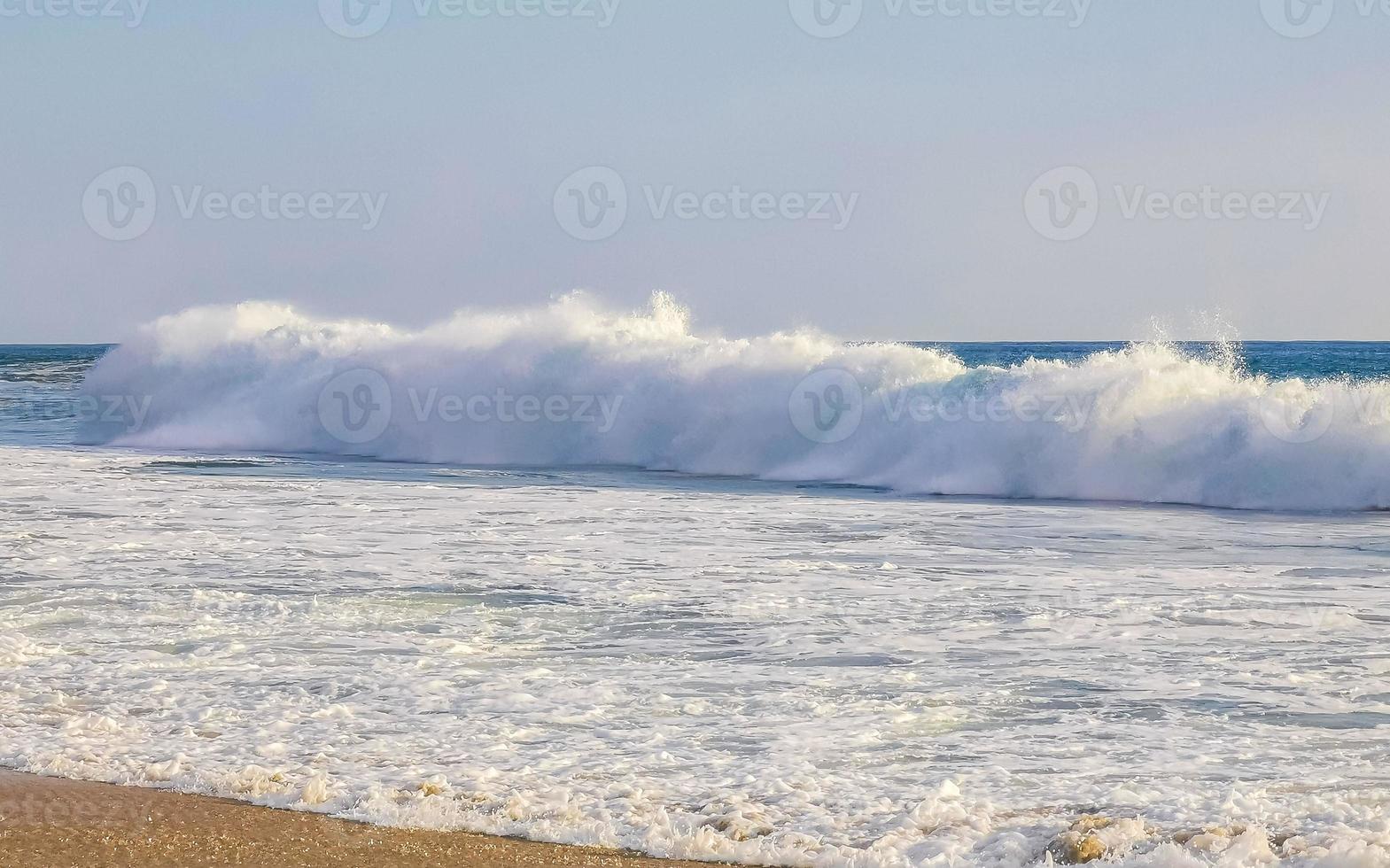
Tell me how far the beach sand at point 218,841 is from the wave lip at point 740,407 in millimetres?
11996

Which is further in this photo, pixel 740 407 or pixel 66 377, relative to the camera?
pixel 66 377

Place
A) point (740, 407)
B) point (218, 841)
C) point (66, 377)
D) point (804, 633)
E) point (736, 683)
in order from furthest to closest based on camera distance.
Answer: point (66, 377), point (740, 407), point (804, 633), point (736, 683), point (218, 841)

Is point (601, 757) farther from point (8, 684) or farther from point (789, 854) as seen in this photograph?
point (8, 684)

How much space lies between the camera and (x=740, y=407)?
823 inches

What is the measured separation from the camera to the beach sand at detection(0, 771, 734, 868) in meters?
3.89

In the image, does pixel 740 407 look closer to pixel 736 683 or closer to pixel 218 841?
pixel 736 683

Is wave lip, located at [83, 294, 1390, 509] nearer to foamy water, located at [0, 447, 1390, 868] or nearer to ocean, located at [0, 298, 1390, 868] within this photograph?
ocean, located at [0, 298, 1390, 868]

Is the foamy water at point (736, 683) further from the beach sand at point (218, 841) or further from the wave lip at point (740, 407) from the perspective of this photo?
the wave lip at point (740, 407)

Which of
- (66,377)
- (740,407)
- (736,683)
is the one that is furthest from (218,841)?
(66,377)

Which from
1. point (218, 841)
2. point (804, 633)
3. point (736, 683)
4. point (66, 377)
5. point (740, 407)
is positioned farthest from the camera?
point (66, 377)

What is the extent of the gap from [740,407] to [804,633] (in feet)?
45.8

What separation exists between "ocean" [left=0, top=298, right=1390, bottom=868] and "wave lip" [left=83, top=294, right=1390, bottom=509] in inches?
3.3

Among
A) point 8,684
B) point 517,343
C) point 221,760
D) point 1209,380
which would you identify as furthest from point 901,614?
point 517,343

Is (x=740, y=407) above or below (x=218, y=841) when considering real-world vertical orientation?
above
